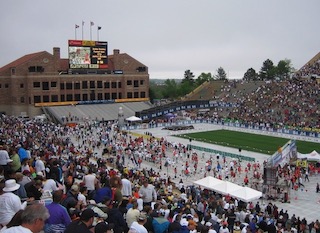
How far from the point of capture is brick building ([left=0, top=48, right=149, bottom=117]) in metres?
62.8

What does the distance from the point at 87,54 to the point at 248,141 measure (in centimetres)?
3391

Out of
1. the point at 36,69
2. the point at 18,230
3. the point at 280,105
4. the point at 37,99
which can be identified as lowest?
the point at 280,105

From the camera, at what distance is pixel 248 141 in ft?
145

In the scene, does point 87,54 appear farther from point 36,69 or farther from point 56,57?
point 36,69

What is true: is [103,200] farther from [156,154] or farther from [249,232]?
[156,154]

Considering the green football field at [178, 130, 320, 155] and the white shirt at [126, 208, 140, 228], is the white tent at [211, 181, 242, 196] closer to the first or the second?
the white shirt at [126, 208, 140, 228]

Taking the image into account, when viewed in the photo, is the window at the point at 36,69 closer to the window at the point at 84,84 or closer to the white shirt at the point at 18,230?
the window at the point at 84,84

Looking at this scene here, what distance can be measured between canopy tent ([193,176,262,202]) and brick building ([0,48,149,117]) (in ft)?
158

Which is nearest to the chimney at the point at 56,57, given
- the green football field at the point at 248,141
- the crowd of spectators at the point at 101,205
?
the green football field at the point at 248,141

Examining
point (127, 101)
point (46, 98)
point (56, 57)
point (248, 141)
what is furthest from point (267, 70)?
point (248, 141)

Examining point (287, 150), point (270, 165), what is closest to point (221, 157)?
point (287, 150)

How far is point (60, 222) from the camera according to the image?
653 centimetres

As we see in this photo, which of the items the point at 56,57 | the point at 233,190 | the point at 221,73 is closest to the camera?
the point at 233,190

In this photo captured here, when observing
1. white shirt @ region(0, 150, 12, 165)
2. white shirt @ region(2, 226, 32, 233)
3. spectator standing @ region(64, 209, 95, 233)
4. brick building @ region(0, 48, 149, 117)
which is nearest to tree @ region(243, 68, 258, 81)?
brick building @ region(0, 48, 149, 117)
